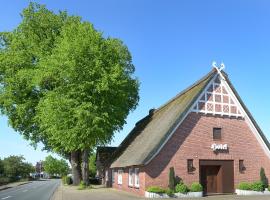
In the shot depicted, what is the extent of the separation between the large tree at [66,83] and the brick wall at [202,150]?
870cm

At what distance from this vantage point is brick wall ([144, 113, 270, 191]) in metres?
32.1

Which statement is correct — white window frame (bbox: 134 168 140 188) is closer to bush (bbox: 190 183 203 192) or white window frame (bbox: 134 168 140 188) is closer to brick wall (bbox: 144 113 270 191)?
brick wall (bbox: 144 113 270 191)

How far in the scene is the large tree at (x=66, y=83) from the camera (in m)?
39.2

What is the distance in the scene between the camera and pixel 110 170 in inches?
1893

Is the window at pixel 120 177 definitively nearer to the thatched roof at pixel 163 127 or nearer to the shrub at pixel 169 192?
the thatched roof at pixel 163 127

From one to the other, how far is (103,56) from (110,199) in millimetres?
16457

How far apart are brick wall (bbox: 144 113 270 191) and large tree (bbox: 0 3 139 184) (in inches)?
342

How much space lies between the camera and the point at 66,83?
134 ft

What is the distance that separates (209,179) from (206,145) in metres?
3.04

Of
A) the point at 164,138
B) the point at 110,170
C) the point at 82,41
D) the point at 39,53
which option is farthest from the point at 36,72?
the point at 164,138

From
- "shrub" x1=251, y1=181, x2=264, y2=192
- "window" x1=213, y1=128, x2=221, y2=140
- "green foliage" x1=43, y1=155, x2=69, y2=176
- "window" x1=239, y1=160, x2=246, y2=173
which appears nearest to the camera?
"shrub" x1=251, y1=181, x2=264, y2=192

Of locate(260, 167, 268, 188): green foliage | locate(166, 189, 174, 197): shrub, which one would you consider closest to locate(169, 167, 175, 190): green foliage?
locate(166, 189, 174, 197): shrub

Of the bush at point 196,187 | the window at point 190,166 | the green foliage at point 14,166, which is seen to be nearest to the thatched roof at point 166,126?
the window at point 190,166

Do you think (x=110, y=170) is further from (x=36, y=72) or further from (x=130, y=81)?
(x=36, y=72)
